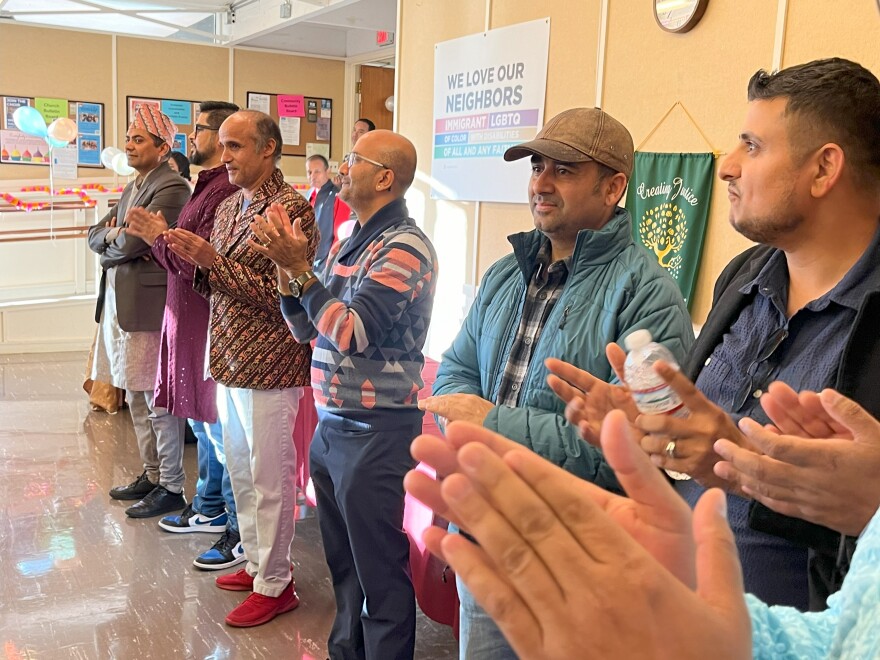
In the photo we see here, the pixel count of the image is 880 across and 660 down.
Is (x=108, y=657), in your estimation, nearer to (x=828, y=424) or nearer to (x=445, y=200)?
(x=828, y=424)

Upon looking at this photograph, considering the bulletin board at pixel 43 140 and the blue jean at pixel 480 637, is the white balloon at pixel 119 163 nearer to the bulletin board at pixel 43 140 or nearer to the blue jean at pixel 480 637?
the bulletin board at pixel 43 140

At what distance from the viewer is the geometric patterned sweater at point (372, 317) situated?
6.97 ft

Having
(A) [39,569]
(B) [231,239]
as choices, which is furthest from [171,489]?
(B) [231,239]

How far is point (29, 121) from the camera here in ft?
20.7

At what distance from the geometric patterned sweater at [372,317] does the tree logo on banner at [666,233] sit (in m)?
→ 1.10

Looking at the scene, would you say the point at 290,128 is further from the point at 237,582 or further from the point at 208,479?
the point at 237,582

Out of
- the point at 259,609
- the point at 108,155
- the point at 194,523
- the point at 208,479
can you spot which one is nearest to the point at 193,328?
the point at 208,479

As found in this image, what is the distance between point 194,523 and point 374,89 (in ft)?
18.6

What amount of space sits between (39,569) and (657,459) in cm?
274

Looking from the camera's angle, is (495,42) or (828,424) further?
(495,42)

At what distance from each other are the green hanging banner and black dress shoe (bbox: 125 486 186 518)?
243cm

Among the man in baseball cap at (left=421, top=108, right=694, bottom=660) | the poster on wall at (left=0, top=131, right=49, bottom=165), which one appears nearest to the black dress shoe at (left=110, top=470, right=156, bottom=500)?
the man in baseball cap at (left=421, top=108, right=694, bottom=660)

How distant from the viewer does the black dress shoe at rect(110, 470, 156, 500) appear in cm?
374

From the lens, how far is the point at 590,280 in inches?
66.7
